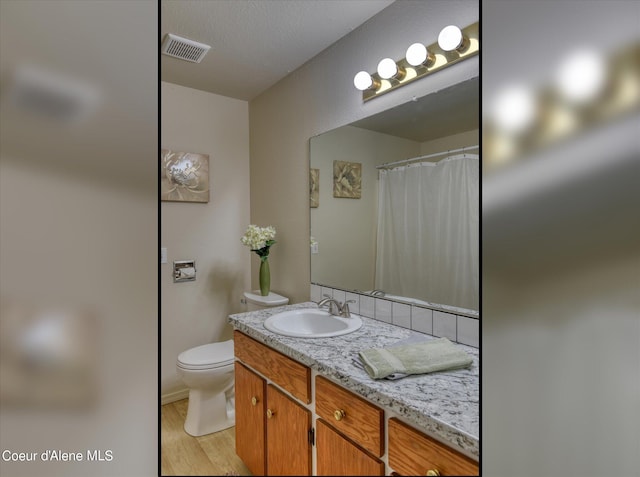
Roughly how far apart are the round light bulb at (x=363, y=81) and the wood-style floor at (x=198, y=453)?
183cm

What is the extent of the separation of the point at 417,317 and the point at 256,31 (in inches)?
62.7

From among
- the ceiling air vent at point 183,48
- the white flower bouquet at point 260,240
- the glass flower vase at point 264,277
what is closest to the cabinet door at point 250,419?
the glass flower vase at point 264,277

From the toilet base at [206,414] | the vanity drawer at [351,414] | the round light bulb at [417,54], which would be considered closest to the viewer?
the vanity drawer at [351,414]

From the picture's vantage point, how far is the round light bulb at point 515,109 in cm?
14

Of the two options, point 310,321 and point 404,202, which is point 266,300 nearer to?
point 310,321

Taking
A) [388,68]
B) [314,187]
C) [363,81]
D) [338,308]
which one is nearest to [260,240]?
[314,187]

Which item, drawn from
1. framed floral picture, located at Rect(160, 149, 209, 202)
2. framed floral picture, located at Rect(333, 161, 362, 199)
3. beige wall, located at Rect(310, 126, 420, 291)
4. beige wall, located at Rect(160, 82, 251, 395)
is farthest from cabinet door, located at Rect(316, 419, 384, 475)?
framed floral picture, located at Rect(160, 149, 209, 202)

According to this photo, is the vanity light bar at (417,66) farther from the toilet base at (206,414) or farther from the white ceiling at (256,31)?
the toilet base at (206,414)

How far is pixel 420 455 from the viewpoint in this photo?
0.82m

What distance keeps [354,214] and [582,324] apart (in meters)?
1.67

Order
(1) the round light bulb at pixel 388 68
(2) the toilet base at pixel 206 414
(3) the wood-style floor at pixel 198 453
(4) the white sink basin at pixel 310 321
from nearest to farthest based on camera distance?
1. (1) the round light bulb at pixel 388 68
2. (4) the white sink basin at pixel 310 321
3. (3) the wood-style floor at pixel 198 453
4. (2) the toilet base at pixel 206 414

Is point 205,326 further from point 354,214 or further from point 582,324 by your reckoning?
point 582,324

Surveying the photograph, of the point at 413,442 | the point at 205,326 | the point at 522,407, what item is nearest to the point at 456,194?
the point at 413,442

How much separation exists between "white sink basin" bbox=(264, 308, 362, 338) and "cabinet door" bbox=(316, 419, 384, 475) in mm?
476
